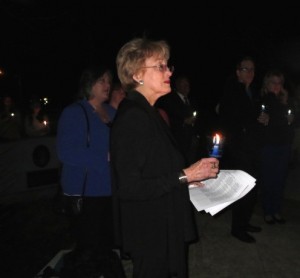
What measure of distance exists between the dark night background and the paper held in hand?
38.1 feet

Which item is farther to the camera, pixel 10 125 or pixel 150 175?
pixel 10 125

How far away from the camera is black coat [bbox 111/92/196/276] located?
2.01 m

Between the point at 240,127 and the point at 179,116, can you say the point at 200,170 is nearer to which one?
the point at 240,127

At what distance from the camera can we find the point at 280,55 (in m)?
16.1

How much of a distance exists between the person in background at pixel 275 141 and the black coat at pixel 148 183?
2.64m

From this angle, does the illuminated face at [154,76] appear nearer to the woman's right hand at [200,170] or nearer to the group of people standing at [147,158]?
the group of people standing at [147,158]

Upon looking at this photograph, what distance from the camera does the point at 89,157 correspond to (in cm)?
308

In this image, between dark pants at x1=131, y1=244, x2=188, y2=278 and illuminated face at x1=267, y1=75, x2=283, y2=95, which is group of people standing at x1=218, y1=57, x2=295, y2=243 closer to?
illuminated face at x1=267, y1=75, x2=283, y2=95

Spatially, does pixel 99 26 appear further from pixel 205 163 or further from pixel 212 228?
pixel 205 163

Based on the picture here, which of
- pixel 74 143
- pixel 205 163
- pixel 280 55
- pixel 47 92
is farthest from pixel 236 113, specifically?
pixel 47 92

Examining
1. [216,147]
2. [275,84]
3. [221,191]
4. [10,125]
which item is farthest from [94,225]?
[10,125]

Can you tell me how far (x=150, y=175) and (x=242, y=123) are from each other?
2.42 meters

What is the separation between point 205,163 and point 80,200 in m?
1.44

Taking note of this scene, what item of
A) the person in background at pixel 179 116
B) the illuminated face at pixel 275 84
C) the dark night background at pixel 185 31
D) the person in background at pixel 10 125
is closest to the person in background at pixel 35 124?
the person in background at pixel 10 125
